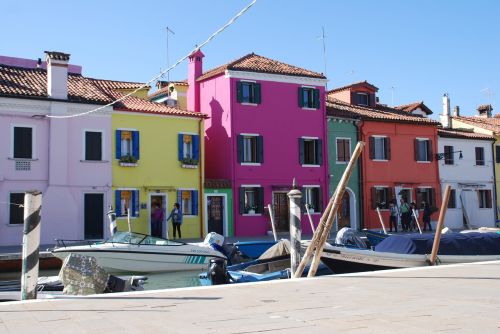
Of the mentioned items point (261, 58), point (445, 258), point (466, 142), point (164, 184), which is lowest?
point (445, 258)

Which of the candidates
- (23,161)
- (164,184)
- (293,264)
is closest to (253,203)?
(164,184)

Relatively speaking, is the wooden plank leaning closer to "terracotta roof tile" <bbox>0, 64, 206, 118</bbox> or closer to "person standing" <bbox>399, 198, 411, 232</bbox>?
"terracotta roof tile" <bbox>0, 64, 206, 118</bbox>

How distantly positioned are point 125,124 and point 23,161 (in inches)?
176

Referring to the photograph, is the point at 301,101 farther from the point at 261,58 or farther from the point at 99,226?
the point at 99,226

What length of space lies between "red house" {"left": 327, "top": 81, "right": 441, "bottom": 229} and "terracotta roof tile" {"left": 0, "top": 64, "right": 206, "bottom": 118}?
9960 millimetres

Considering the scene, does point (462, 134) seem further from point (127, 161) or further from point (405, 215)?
point (127, 161)

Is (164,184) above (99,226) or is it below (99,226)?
above

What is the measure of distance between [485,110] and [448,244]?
1333 inches

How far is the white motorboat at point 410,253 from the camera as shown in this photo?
14.8 m

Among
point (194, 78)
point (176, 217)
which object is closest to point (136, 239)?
point (176, 217)

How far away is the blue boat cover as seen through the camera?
15.3 meters

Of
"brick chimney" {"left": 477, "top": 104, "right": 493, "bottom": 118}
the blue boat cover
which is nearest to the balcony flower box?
the blue boat cover

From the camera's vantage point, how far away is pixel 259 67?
2969cm

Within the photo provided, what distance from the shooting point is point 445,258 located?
50.0ft
